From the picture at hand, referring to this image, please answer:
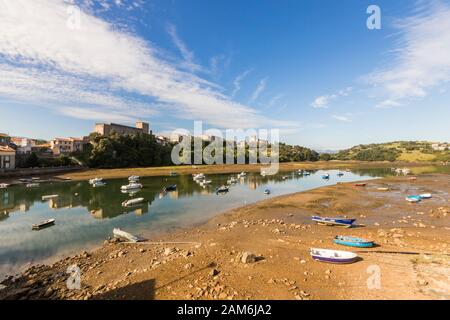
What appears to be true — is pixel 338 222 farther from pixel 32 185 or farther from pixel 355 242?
pixel 32 185

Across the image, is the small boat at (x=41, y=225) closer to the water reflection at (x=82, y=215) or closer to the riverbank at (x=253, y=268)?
the water reflection at (x=82, y=215)

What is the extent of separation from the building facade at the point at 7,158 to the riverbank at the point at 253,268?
65.7 metres

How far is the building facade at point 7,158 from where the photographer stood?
61844 millimetres

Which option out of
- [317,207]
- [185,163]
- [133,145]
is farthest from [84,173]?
[317,207]

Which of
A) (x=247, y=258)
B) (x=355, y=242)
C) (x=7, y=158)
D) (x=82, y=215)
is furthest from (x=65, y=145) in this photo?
(x=355, y=242)

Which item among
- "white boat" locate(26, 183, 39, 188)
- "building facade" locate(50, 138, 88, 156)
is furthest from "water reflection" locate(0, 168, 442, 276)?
"building facade" locate(50, 138, 88, 156)

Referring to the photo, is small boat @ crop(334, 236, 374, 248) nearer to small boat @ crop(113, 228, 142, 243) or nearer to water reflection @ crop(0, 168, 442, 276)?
water reflection @ crop(0, 168, 442, 276)

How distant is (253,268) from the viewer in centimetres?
1357

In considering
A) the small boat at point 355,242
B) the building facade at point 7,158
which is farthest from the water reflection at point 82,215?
the building facade at point 7,158

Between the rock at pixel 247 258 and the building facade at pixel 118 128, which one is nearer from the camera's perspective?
the rock at pixel 247 258

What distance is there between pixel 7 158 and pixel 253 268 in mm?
78863

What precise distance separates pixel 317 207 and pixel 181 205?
20711mm

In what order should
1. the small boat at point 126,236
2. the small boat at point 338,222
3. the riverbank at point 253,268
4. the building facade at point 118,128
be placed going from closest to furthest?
the riverbank at point 253,268, the small boat at point 126,236, the small boat at point 338,222, the building facade at point 118,128

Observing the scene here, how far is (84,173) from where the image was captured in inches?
2830
